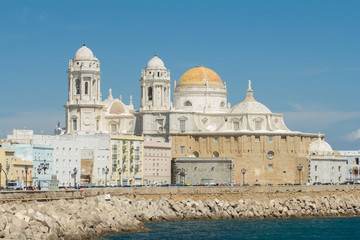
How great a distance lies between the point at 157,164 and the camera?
11012 centimetres

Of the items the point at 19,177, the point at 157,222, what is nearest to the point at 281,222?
the point at 157,222

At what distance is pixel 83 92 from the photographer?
110375mm

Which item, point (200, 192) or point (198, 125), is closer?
point (200, 192)

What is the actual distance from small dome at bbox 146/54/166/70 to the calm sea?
36663 mm

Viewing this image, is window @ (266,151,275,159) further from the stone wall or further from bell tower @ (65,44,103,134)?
bell tower @ (65,44,103,134)

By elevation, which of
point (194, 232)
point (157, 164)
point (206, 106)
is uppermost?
point (206, 106)

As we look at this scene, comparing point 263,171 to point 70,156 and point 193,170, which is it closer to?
point 193,170

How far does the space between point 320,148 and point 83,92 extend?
28634 millimetres

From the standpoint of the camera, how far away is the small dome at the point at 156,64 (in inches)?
4532

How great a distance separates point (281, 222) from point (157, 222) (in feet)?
37.1

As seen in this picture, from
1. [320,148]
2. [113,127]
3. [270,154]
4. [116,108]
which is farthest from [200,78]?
[320,148]

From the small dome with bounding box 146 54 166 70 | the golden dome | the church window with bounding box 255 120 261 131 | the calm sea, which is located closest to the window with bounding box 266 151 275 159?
the church window with bounding box 255 120 261 131

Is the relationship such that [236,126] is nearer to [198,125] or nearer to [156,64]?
[198,125]

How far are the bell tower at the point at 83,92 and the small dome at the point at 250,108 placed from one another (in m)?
17.0
